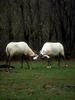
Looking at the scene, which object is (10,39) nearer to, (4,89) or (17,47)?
(17,47)

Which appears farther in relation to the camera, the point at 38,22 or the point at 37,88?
the point at 38,22

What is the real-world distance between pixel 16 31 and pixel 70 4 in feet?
20.2

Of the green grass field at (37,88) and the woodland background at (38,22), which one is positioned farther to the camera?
the woodland background at (38,22)

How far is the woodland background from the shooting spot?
124ft

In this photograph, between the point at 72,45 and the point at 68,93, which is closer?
the point at 68,93

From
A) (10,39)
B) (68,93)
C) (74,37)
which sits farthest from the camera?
(74,37)

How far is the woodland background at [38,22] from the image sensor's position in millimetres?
37906

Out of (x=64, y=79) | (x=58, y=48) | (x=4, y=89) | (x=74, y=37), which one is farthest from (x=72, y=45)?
(x=4, y=89)

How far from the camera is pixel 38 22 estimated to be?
39.0 metres

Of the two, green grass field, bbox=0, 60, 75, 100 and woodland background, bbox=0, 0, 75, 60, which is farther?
woodland background, bbox=0, 0, 75, 60

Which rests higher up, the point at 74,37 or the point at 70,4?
the point at 70,4

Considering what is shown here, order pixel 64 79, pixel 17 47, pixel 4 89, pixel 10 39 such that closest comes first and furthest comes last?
pixel 4 89
pixel 64 79
pixel 17 47
pixel 10 39

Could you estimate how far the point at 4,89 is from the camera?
15141 mm

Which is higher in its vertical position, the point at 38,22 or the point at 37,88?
the point at 38,22
